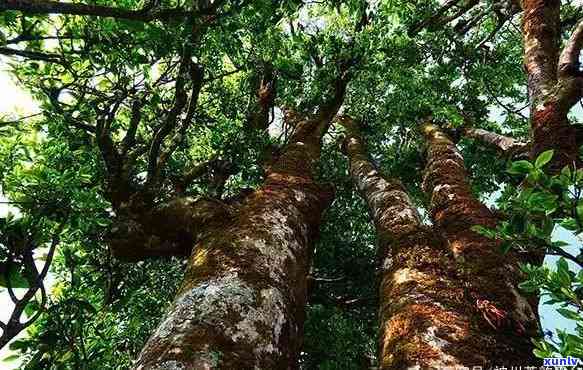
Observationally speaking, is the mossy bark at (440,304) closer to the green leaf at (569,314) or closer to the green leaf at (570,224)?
the green leaf at (569,314)

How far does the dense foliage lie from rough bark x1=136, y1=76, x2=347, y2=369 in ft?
4.26

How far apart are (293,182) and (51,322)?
10.4 ft

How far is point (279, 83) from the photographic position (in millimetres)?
11477

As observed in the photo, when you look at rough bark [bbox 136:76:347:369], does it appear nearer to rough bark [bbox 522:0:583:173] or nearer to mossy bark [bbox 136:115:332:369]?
mossy bark [bbox 136:115:332:369]

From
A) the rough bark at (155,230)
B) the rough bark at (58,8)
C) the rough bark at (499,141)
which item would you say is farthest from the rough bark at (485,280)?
the rough bark at (58,8)

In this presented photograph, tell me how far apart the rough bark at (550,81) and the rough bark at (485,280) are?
35.3 inches

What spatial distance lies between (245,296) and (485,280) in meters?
1.88

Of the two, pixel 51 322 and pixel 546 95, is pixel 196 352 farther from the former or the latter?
pixel 546 95

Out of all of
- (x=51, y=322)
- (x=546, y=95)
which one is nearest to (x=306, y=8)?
(x=546, y=95)

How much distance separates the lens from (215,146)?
27.7 feet

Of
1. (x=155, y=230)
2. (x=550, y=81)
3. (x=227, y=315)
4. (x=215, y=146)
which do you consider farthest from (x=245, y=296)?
(x=215, y=146)

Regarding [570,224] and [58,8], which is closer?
[570,224]

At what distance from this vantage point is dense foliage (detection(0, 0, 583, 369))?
12.6ft

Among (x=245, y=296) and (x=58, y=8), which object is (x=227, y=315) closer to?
(x=245, y=296)
